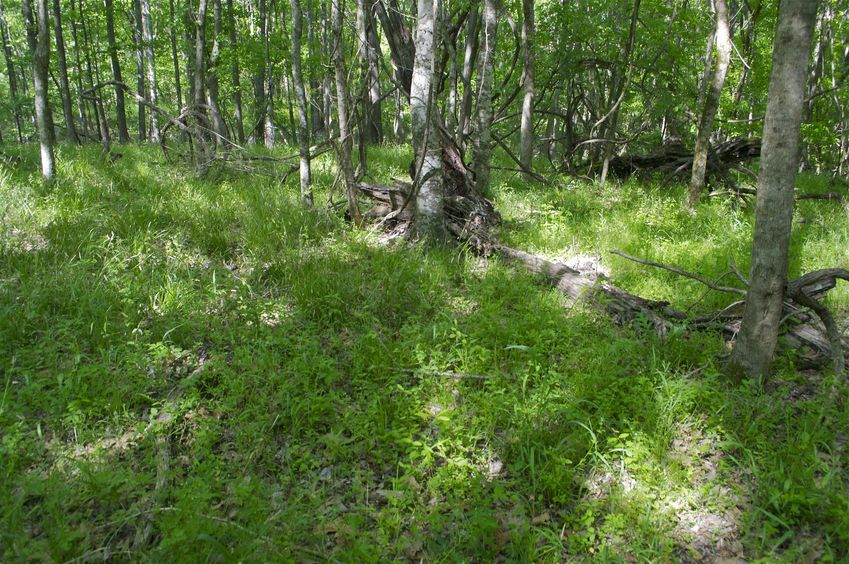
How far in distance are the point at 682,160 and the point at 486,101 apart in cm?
495

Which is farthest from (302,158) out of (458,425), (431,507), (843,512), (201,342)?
(843,512)

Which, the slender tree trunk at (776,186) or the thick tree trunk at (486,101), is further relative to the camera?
the thick tree trunk at (486,101)

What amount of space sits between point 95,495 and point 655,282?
5260mm

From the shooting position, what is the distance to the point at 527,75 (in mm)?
9523

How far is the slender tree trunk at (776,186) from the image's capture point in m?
2.96

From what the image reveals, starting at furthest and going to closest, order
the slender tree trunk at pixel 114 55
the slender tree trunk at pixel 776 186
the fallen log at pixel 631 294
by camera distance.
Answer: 1. the slender tree trunk at pixel 114 55
2. the fallen log at pixel 631 294
3. the slender tree trunk at pixel 776 186

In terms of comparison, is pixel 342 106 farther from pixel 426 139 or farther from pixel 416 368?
pixel 416 368

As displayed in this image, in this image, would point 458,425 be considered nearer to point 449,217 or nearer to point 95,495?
point 95,495

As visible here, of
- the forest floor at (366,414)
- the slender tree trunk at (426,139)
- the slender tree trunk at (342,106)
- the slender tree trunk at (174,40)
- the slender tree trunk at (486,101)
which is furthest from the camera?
the slender tree trunk at (174,40)

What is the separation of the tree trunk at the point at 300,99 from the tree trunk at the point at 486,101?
9.11 ft

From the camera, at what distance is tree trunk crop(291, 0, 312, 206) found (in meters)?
6.39

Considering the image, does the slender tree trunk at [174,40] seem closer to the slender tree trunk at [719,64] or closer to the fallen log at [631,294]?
the fallen log at [631,294]

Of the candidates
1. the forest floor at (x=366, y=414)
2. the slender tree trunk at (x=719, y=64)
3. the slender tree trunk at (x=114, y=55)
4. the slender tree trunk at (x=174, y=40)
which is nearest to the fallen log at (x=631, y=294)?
the forest floor at (x=366, y=414)

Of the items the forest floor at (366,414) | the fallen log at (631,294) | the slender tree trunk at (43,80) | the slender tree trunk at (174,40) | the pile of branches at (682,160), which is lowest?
the forest floor at (366,414)
